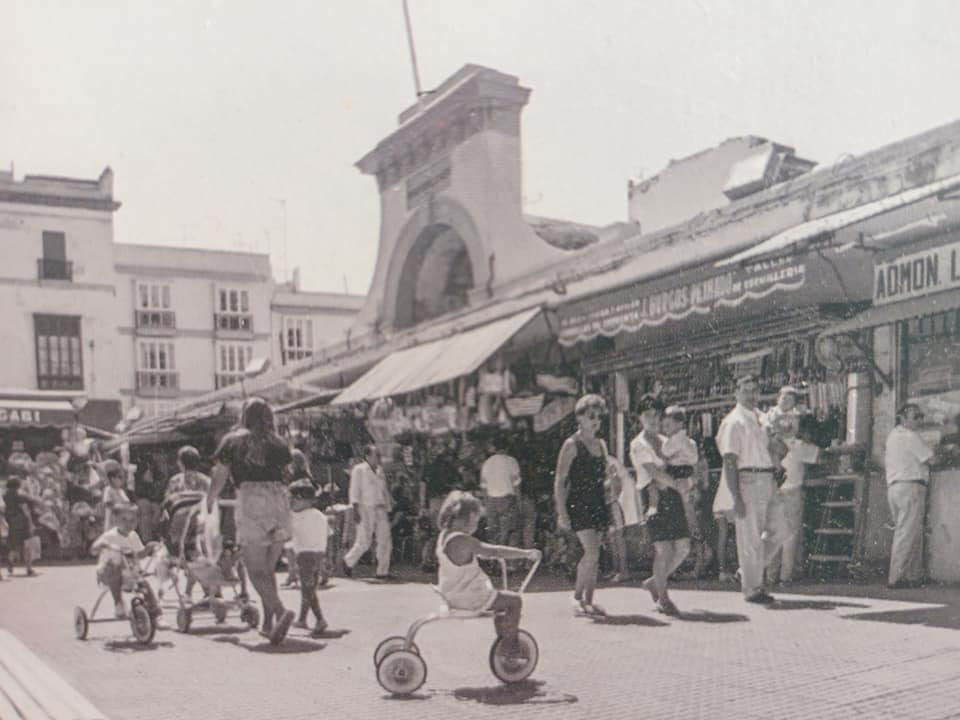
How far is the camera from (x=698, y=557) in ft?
29.0

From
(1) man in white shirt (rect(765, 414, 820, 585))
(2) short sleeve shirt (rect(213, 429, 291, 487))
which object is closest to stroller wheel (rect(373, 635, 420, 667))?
(2) short sleeve shirt (rect(213, 429, 291, 487))

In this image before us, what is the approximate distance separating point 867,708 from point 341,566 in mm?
8547

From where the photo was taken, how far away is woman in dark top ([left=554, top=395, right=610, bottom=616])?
6.64 metres

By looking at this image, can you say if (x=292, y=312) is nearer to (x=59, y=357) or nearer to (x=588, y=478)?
(x=59, y=357)

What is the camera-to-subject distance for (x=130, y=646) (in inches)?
257

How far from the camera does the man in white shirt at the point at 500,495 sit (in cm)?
984

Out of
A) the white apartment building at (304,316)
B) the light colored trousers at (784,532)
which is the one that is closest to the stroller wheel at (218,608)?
the light colored trousers at (784,532)

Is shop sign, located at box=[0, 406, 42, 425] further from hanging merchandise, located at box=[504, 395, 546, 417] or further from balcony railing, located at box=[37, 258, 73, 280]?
hanging merchandise, located at box=[504, 395, 546, 417]

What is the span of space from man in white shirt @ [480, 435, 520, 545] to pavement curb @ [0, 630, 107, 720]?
4.80 meters

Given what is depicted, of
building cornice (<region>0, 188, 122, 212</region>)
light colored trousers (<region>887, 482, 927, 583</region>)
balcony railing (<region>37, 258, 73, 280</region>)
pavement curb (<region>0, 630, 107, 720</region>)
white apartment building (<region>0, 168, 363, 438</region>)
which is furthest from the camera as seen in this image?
balcony railing (<region>37, 258, 73, 280</region>)

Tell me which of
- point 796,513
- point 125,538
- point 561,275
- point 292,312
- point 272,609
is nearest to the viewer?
point 272,609

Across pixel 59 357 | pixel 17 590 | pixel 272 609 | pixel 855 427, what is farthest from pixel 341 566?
pixel 59 357

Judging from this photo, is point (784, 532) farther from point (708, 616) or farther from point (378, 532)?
point (378, 532)

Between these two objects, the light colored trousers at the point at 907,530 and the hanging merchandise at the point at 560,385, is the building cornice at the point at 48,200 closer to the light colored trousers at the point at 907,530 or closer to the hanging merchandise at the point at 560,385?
the hanging merchandise at the point at 560,385
